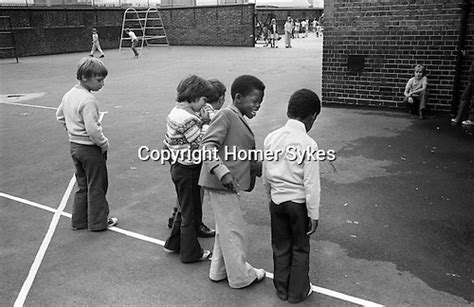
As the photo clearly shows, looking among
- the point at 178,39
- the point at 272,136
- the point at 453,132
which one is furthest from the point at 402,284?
the point at 178,39

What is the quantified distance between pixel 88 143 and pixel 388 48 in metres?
7.55

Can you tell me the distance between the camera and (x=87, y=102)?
444cm

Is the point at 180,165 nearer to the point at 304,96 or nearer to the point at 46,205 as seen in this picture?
the point at 304,96

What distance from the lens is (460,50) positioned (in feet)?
30.1

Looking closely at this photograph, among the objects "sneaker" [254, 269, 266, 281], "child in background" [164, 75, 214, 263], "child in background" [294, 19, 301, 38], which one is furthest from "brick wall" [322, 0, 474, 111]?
"child in background" [294, 19, 301, 38]

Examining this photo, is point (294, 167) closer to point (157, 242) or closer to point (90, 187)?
point (157, 242)

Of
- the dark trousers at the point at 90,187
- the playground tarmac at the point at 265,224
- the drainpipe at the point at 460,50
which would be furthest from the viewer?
the drainpipe at the point at 460,50

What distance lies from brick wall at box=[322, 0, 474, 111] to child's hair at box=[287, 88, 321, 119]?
7.31 meters

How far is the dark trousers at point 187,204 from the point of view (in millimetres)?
4000

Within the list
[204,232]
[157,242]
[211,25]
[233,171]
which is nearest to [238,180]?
[233,171]

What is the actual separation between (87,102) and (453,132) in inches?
259

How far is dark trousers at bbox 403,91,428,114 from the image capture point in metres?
9.41

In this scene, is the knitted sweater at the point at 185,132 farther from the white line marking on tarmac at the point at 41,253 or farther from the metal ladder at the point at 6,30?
the metal ladder at the point at 6,30

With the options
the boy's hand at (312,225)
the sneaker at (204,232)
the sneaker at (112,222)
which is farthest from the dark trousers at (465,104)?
the sneaker at (112,222)
